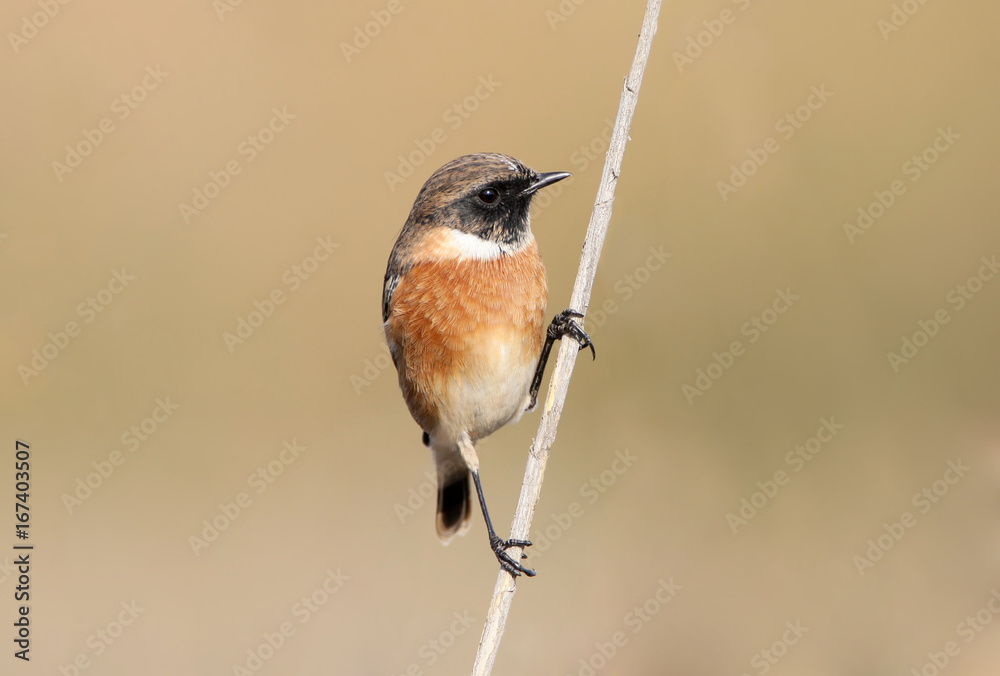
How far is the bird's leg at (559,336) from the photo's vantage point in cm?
344

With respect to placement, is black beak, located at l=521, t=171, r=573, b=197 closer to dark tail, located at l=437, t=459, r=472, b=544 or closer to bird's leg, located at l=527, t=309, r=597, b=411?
bird's leg, located at l=527, t=309, r=597, b=411

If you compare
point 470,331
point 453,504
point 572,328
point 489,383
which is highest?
point 470,331

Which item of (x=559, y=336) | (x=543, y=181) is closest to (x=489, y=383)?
(x=559, y=336)

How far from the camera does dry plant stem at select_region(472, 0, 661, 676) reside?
290cm

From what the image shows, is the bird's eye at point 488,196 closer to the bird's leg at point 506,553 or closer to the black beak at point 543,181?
the black beak at point 543,181

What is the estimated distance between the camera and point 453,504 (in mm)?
4625

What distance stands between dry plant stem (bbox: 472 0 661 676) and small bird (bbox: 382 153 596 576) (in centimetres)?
43

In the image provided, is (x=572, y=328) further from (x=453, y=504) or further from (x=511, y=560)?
(x=453, y=504)

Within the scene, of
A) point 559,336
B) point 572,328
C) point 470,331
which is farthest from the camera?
point 559,336

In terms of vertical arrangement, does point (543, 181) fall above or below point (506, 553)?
above

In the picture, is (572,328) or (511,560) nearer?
(511,560)

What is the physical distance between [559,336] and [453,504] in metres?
1.40

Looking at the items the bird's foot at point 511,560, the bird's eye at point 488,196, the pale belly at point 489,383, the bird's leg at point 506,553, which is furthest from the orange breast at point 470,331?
the bird's foot at point 511,560

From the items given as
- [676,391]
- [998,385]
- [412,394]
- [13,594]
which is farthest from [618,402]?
[13,594]
